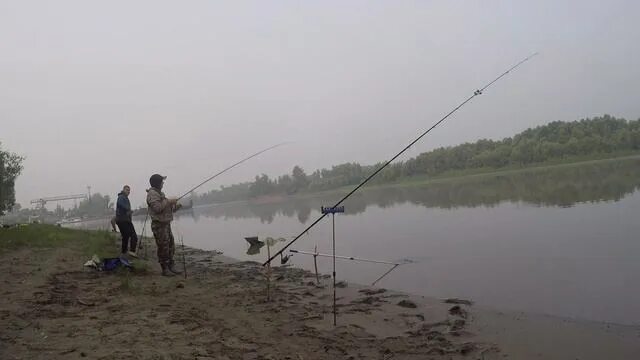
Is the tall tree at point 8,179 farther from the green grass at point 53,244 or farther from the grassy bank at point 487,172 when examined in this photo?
the grassy bank at point 487,172

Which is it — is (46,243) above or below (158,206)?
below

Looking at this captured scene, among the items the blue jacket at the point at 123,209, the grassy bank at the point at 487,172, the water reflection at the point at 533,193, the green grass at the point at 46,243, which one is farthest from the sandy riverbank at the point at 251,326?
the grassy bank at the point at 487,172

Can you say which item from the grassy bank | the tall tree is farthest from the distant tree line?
the tall tree

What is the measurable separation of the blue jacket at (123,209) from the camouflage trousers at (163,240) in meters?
2.75

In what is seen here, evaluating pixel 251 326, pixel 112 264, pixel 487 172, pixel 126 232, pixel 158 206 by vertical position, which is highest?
pixel 487 172

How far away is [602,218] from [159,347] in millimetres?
15371

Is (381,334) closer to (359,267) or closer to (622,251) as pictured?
(359,267)

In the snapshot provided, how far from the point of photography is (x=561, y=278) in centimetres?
867

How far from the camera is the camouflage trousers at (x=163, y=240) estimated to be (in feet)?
29.4

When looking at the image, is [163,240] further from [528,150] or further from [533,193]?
[528,150]

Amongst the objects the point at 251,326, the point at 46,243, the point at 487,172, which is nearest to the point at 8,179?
the point at 46,243

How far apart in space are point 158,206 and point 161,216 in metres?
0.21

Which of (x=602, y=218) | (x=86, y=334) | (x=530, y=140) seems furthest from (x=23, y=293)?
(x=530, y=140)

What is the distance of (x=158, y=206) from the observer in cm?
887
